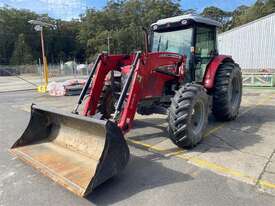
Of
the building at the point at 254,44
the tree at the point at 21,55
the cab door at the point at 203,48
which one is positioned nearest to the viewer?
the cab door at the point at 203,48

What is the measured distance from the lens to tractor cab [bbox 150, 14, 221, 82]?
6.12 m

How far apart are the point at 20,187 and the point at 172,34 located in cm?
455

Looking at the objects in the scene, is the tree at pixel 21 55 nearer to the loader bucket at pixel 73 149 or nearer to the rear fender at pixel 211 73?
the rear fender at pixel 211 73

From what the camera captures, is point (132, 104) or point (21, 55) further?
point (21, 55)

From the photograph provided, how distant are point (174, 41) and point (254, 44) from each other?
1845 centimetres

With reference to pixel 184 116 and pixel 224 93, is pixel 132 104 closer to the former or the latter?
pixel 184 116

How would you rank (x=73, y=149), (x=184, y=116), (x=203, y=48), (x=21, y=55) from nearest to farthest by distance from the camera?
1. (x=73, y=149)
2. (x=184, y=116)
3. (x=203, y=48)
4. (x=21, y=55)

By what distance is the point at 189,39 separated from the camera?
6145 mm

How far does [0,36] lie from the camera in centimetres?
5675

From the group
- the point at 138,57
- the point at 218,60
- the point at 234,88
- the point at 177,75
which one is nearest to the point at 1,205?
the point at 138,57

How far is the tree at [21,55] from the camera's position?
54188 mm

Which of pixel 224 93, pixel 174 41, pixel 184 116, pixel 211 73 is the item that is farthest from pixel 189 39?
pixel 184 116

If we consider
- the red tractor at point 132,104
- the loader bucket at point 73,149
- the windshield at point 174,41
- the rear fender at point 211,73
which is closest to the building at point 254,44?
the red tractor at point 132,104

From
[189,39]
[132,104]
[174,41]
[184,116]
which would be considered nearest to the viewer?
[132,104]
